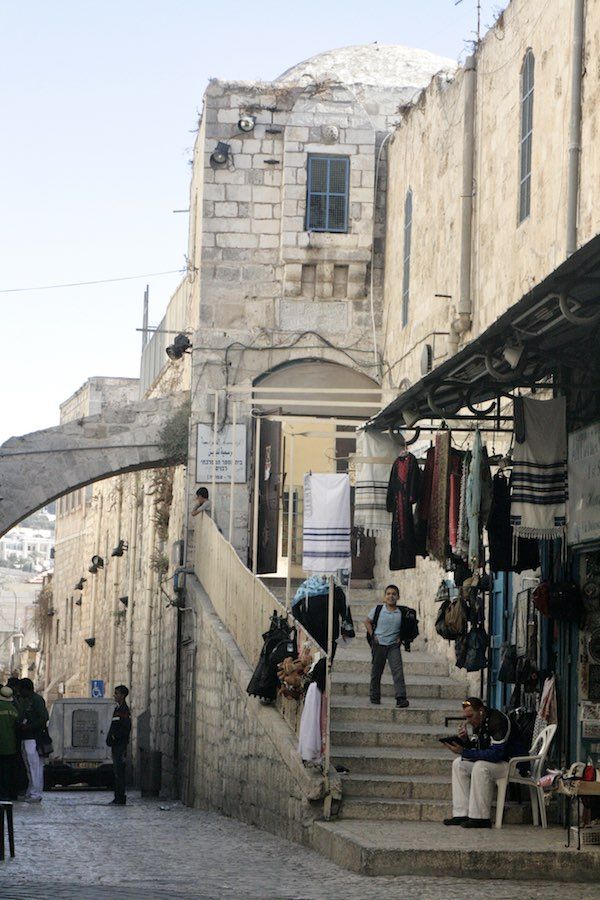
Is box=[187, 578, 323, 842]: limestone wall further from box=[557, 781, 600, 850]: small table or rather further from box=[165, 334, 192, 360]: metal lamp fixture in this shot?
box=[165, 334, 192, 360]: metal lamp fixture

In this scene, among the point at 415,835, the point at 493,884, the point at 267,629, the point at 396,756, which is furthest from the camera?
the point at 267,629

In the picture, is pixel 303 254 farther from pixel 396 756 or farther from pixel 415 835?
pixel 415 835

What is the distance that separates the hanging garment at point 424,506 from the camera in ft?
43.8

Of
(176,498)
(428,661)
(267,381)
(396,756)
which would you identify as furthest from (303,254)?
(396,756)

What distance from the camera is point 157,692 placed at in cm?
2733

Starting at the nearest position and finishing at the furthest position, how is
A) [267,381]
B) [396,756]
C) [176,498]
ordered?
1. [396,756]
2. [267,381]
3. [176,498]

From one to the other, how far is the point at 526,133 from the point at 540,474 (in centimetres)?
489

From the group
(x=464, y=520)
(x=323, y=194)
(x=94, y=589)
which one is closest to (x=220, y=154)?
(x=323, y=194)

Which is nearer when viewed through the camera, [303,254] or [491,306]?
[491,306]

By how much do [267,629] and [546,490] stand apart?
490 centimetres

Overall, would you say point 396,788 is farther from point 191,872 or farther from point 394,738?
point 191,872

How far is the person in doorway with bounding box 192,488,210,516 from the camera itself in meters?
22.2

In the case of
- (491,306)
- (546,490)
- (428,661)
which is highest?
(491,306)

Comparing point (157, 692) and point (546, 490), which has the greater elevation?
point (546, 490)
